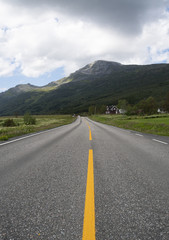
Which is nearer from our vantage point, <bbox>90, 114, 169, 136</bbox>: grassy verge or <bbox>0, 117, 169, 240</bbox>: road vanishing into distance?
<bbox>0, 117, 169, 240</bbox>: road vanishing into distance

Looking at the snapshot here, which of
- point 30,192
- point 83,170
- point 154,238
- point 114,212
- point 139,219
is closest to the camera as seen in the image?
point 154,238

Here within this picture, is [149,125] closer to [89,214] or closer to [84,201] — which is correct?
[84,201]

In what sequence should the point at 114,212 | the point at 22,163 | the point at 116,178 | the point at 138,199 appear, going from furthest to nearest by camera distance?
the point at 22,163, the point at 116,178, the point at 138,199, the point at 114,212

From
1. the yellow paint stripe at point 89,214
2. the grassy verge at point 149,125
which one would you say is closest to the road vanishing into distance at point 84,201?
the yellow paint stripe at point 89,214

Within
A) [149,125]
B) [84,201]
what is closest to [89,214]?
[84,201]

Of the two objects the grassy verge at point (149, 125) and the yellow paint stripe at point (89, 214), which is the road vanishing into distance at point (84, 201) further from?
the grassy verge at point (149, 125)

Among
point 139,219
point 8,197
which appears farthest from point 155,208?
point 8,197

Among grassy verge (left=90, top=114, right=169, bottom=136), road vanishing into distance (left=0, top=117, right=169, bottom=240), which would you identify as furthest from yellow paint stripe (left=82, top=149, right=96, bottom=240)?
grassy verge (left=90, top=114, right=169, bottom=136)

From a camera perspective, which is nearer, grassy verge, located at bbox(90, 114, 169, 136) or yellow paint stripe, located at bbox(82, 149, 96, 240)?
yellow paint stripe, located at bbox(82, 149, 96, 240)

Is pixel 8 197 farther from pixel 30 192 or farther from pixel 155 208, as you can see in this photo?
pixel 155 208

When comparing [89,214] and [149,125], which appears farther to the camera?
[149,125]

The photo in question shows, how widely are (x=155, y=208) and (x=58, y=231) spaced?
1701 mm

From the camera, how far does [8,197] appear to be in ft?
8.46

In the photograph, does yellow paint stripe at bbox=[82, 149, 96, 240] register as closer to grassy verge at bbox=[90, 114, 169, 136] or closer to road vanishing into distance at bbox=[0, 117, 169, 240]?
road vanishing into distance at bbox=[0, 117, 169, 240]
